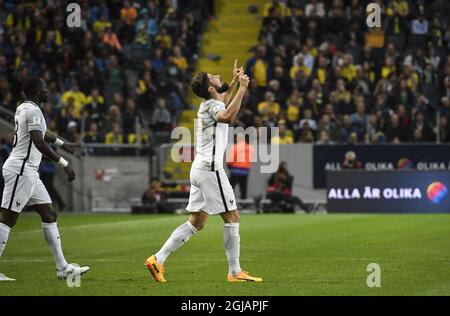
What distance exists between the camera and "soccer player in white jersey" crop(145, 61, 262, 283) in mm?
12531

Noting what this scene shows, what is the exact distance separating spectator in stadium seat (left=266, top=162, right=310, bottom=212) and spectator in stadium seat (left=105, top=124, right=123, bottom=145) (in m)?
4.80

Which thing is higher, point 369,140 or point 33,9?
point 33,9

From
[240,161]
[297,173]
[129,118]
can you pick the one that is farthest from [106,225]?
[129,118]

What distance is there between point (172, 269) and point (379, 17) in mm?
19668

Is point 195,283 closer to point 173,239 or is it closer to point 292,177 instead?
point 173,239

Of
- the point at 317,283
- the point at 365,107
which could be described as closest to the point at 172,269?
the point at 317,283

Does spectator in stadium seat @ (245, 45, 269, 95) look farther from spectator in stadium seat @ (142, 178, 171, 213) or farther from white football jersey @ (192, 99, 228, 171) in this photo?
white football jersey @ (192, 99, 228, 171)

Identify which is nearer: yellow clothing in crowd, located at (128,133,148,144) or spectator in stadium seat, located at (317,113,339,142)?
spectator in stadium seat, located at (317,113,339,142)

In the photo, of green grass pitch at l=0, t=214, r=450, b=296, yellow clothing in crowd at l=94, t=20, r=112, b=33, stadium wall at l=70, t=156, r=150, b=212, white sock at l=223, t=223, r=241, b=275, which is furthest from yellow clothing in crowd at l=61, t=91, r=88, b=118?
white sock at l=223, t=223, r=241, b=275

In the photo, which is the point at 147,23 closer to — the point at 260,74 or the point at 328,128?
the point at 260,74

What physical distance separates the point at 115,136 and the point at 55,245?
1779 cm
